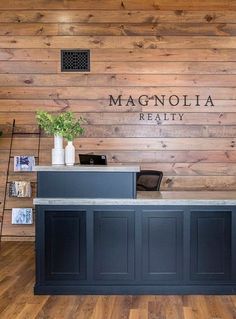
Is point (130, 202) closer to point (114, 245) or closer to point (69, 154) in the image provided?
point (114, 245)

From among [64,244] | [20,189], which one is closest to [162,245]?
[64,244]

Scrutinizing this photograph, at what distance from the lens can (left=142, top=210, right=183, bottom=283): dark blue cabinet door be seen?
13.9 feet

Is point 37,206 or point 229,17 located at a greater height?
point 229,17

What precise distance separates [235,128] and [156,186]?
1746 mm

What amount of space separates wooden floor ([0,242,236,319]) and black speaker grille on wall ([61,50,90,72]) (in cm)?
315

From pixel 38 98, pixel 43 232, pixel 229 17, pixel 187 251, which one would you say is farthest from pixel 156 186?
pixel 229 17

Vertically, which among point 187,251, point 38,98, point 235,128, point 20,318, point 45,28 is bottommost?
point 20,318

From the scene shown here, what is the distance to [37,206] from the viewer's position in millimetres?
4223

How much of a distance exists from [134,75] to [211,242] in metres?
3.04

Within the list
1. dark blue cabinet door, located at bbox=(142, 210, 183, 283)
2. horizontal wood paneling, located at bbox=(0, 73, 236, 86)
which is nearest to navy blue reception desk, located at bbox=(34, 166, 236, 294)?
dark blue cabinet door, located at bbox=(142, 210, 183, 283)

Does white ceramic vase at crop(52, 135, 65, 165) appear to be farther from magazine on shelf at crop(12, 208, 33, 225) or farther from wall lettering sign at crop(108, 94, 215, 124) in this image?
magazine on shelf at crop(12, 208, 33, 225)

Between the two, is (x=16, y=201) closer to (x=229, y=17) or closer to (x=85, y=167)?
(x=85, y=167)

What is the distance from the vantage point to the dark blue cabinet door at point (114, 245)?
4234 mm

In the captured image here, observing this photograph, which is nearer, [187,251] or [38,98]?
[187,251]
